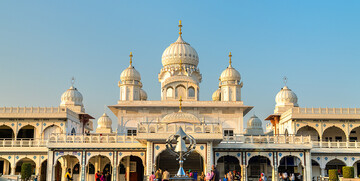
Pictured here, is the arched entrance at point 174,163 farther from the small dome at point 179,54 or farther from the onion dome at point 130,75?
the small dome at point 179,54

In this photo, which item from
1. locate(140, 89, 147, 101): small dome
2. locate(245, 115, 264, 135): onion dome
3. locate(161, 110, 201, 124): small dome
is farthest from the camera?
locate(245, 115, 264, 135): onion dome

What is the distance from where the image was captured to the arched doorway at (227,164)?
130ft

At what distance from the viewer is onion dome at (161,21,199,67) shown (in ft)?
169

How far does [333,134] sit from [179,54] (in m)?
17.6

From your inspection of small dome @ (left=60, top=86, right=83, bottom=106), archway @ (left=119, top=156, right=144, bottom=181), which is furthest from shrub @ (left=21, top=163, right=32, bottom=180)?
small dome @ (left=60, top=86, right=83, bottom=106)

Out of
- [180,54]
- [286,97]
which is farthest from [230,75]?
[286,97]

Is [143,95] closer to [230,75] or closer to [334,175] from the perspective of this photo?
[230,75]

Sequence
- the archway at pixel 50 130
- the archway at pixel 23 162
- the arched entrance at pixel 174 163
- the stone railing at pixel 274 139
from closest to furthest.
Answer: the stone railing at pixel 274 139 < the arched entrance at pixel 174 163 < the archway at pixel 23 162 < the archway at pixel 50 130

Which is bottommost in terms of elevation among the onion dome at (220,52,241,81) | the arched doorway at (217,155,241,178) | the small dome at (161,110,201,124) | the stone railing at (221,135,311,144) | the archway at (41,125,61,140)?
the arched doorway at (217,155,241,178)

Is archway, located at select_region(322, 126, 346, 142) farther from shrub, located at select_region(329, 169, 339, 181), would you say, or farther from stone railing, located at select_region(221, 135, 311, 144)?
shrub, located at select_region(329, 169, 339, 181)

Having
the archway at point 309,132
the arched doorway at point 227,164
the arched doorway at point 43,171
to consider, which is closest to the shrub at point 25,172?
the arched doorway at point 43,171

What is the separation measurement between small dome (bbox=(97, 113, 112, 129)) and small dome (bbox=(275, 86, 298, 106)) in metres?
20.5

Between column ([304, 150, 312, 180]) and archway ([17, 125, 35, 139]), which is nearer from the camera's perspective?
column ([304, 150, 312, 180])

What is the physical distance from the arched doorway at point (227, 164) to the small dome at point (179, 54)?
15020mm
